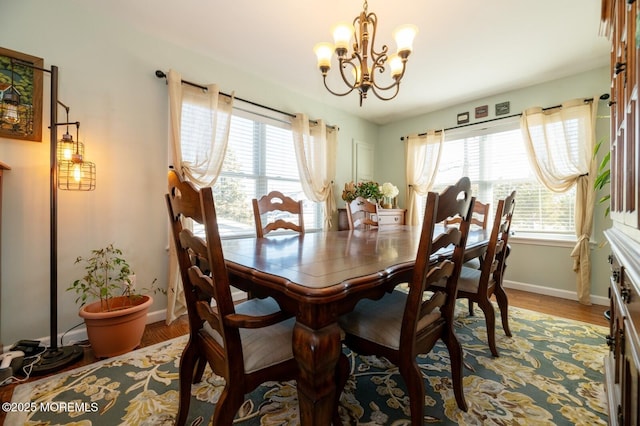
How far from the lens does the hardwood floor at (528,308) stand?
5.92ft

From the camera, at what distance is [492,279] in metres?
1.86

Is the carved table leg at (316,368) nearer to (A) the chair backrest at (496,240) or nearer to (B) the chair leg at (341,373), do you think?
(B) the chair leg at (341,373)

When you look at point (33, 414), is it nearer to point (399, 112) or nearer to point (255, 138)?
point (255, 138)

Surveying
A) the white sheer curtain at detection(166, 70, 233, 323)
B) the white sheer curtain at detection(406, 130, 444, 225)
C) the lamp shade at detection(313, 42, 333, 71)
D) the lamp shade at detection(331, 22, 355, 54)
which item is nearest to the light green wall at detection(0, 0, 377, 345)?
the white sheer curtain at detection(166, 70, 233, 323)

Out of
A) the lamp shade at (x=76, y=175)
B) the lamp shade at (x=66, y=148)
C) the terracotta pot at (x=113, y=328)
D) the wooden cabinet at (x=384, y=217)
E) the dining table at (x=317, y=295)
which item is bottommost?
the terracotta pot at (x=113, y=328)

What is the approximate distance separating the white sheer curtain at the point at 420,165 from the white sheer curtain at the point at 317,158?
4.10 feet

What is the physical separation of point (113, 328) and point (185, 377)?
1019 millimetres

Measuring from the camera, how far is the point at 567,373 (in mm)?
1553

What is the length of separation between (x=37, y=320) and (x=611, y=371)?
343 cm

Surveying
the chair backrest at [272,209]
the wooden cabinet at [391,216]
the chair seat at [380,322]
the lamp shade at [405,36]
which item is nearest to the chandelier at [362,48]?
the lamp shade at [405,36]

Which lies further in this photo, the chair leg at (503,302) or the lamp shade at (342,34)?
the chair leg at (503,302)

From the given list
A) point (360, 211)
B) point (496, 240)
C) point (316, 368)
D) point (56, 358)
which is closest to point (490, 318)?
point (496, 240)

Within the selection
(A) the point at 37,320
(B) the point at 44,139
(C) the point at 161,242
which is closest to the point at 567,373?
(C) the point at 161,242

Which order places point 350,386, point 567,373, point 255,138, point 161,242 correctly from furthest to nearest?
point 255,138
point 161,242
point 567,373
point 350,386
